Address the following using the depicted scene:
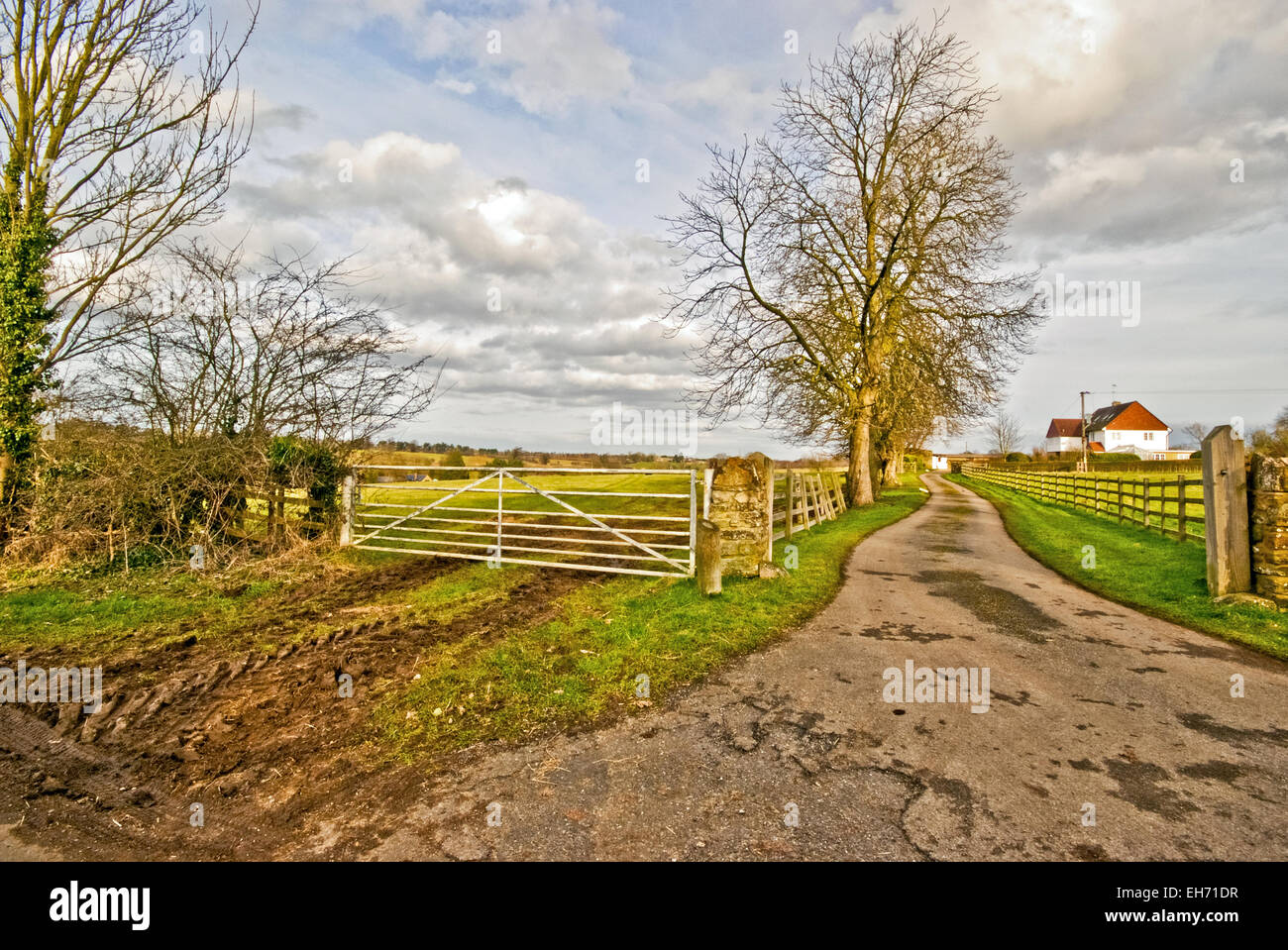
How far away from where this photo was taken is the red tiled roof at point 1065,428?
86.5 m

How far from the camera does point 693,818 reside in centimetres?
303

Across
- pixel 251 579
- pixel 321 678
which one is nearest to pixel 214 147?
pixel 251 579

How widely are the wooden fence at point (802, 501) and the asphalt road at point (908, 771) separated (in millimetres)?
6456

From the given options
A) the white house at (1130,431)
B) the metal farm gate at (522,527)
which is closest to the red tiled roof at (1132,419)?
the white house at (1130,431)

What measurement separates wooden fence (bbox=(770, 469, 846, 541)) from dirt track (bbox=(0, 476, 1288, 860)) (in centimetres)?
688

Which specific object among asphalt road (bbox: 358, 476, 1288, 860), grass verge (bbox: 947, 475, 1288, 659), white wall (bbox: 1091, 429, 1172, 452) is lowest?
asphalt road (bbox: 358, 476, 1288, 860)

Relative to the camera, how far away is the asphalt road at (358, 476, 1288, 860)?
9.29 feet

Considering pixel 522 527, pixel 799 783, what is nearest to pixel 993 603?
pixel 799 783

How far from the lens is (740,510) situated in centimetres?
819

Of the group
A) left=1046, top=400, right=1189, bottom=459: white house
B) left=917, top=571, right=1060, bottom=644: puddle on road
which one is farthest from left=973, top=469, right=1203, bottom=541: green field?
left=1046, top=400, right=1189, bottom=459: white house

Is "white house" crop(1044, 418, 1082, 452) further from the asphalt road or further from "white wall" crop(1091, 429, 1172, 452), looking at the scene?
the asphalt road

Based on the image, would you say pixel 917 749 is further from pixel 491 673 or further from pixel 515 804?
pixel 491 673

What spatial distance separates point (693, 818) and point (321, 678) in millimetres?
3737

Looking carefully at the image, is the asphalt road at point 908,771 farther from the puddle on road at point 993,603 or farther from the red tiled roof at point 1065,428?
the red tiled roof at point 1065,428
